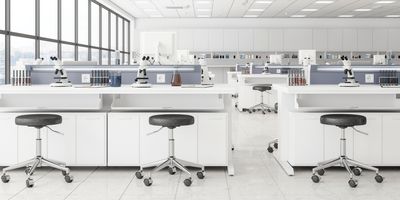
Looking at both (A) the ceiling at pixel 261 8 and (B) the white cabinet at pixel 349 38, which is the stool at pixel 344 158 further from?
(B) the white cabinet at pixel 349 38

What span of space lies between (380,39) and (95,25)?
404 inches

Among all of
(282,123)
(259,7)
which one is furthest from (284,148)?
(259,7)

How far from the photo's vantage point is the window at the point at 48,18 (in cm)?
854

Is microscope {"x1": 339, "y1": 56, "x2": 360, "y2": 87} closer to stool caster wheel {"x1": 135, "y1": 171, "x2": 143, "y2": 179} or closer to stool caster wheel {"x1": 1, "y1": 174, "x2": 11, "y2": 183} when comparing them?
stool caster wheel {"x1": 135, "y1": 171, "x2": 143, "y2": 179}

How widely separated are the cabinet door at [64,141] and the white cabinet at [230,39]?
495 inches

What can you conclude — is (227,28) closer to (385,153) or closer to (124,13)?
(124,13)

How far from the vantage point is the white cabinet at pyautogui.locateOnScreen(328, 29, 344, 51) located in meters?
16.7

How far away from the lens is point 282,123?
4840 mm

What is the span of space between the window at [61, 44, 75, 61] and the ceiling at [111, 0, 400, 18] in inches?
114

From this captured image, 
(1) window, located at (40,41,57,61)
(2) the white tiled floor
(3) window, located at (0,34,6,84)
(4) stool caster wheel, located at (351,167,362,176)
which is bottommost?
(2) the white tiled floor

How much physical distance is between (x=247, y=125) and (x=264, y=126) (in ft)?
1.02

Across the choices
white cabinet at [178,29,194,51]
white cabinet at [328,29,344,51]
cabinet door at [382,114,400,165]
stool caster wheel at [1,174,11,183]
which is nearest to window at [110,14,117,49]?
white cabinet at [178,29,194,51]

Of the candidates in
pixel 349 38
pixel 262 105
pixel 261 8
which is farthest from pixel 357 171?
pixel 349 38

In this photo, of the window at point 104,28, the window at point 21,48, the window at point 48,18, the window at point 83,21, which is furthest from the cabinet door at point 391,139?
the window at point 104,28
